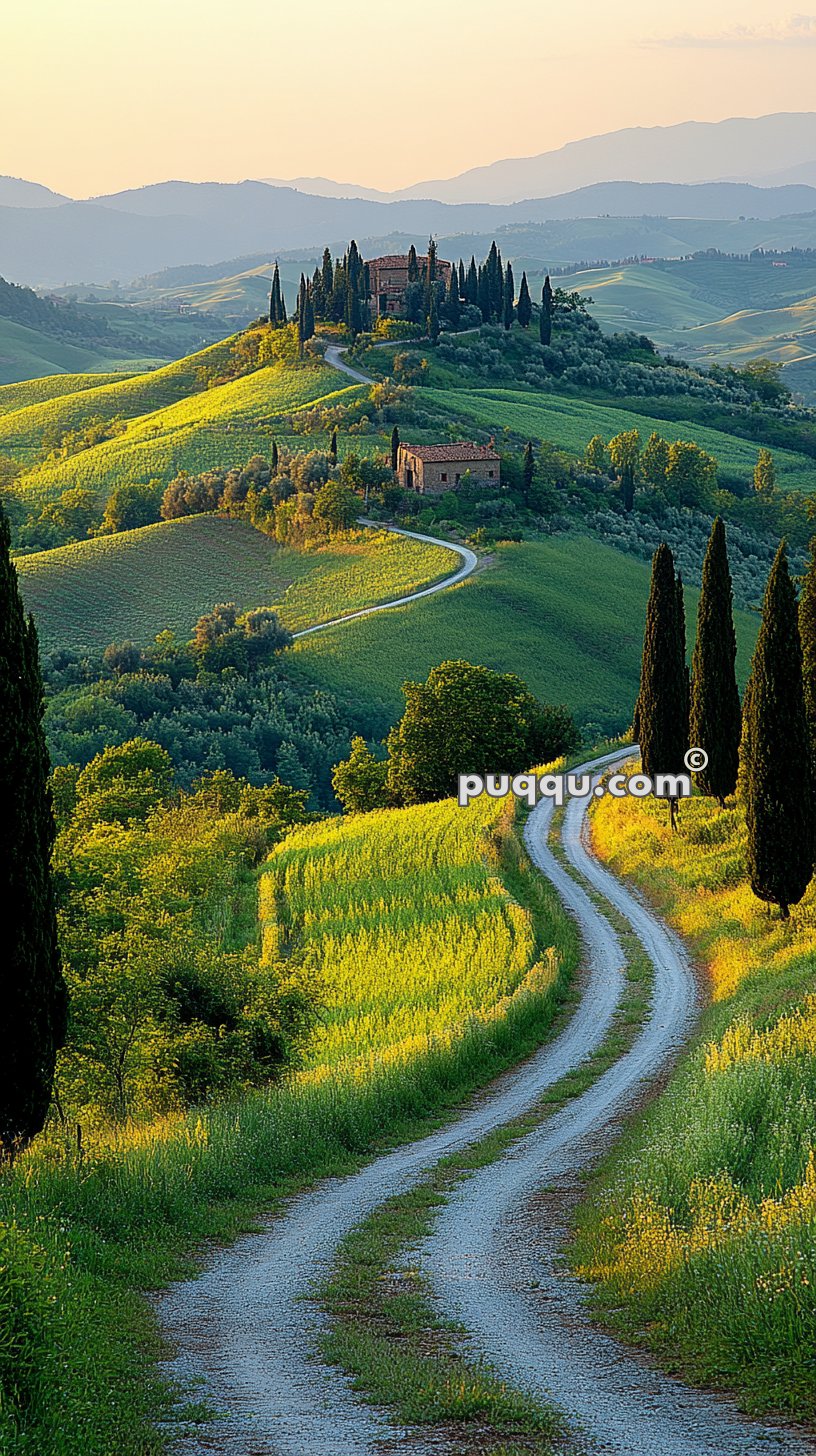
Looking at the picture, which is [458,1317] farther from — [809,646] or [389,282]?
[389,282]

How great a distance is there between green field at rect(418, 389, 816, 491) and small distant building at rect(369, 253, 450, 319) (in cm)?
2310

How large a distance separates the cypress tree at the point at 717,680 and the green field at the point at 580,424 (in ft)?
316

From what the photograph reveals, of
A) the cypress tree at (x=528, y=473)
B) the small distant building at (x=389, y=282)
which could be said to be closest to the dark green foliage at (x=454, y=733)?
the cypress tree at (x=528, y=473)

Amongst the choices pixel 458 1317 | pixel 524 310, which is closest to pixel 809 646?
pixel 458 1317

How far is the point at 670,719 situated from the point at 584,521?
78871 mm

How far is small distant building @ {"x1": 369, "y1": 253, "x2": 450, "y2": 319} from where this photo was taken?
170 metres

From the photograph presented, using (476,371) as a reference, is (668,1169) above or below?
below

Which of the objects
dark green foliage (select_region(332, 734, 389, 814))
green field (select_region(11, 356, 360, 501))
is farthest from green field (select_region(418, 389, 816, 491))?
dark green foliage (select_region(332, 734, 389, 814))

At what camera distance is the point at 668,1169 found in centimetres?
1461

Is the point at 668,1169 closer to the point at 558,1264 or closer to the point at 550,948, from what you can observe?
the point at 558,1264

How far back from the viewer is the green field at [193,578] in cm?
10775

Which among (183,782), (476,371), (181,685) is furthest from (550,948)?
Answer: (476,371)

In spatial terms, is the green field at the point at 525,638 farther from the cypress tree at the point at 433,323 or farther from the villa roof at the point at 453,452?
the cypress tree at the point at 433,323

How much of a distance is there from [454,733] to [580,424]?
9260 centimetres
